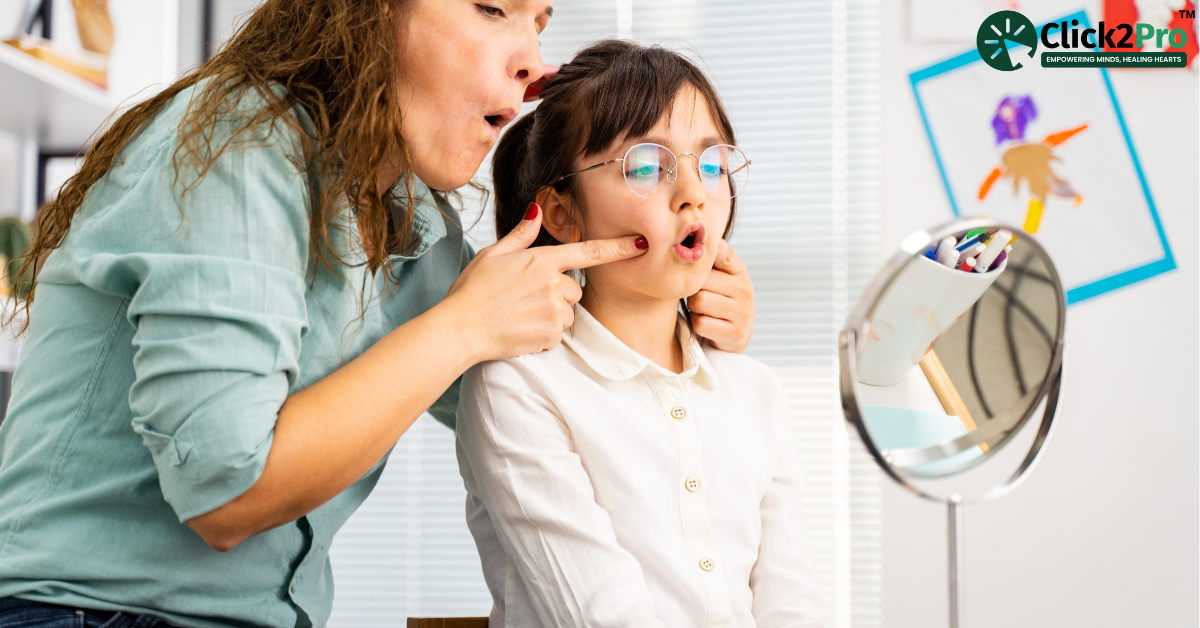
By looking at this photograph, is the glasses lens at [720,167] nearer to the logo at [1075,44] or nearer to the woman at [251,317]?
the woman at [251,317]

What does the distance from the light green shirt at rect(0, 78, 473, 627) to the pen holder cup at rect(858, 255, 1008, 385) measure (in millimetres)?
451

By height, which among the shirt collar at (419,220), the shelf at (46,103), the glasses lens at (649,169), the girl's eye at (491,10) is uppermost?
the shelf at (46,103)

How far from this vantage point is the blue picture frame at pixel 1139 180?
6.72 feet

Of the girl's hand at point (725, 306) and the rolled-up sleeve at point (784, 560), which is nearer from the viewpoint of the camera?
the rolled-up sleeve at point (784, 560)

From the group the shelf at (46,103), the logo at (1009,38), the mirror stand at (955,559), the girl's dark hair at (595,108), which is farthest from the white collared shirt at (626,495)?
the logo at (1009,38)

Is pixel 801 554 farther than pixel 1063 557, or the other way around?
pixel 1063 557

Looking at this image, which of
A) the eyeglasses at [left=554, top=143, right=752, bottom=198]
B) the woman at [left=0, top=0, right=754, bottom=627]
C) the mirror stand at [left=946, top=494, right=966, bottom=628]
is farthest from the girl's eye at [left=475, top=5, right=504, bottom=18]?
the mirror stand at [left=946, top=494, right=966, bottom=628]

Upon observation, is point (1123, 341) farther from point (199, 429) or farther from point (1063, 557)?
point (199, 429)

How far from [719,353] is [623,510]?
0.33 m

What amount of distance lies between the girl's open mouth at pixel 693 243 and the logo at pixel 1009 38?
4.89 feet

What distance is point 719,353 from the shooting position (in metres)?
1.21

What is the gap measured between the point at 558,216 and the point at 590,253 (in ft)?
0.54

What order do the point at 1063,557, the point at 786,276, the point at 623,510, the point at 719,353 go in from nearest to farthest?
the point at 623,510 → the point at 719,353 → the point at 1063,557 → the point at 786,276

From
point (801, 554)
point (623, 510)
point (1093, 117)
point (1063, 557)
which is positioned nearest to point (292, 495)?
point (623, 510)
